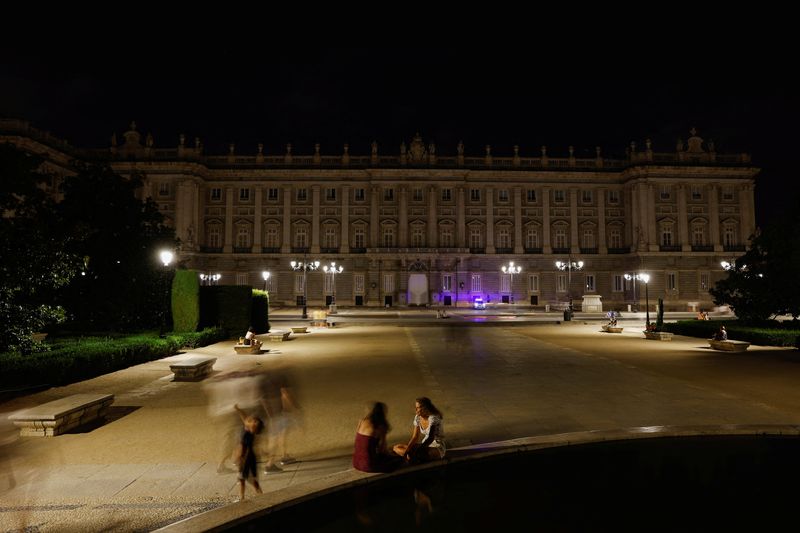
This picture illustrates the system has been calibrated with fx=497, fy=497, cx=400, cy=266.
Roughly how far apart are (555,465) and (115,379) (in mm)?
12292

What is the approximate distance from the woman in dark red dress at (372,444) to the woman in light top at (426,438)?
428 millimetres

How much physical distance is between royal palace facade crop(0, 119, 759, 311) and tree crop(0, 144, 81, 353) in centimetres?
4482

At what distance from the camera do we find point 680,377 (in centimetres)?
1402

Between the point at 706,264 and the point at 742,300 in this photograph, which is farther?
the point at 706,264

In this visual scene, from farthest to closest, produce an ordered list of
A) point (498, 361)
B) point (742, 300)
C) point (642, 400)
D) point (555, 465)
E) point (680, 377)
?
point (742, 300)
point (498, 361)
point (680, 377)
point (642, 400)
point (555, 465)

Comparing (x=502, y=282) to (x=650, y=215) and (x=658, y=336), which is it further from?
(x=658, y=336)

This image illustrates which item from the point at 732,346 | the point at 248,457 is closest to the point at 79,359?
the point at 248,457

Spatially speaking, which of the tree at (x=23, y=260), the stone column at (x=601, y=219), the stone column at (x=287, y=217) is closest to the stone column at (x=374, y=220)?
the stone column at (x=287, y=217)

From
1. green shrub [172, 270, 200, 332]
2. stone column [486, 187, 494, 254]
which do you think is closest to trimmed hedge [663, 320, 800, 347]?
green shrub [172, 270, 200, 332]

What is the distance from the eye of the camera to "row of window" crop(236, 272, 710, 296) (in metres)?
59.1

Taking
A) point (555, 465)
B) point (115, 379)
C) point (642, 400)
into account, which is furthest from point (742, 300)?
point (115, 379)

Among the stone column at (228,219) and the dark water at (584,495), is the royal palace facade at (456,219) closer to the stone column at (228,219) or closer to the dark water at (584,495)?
the stone column at (228,219)

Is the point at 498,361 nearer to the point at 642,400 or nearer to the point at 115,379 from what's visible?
the point at 642,400

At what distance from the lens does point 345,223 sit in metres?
60.7
